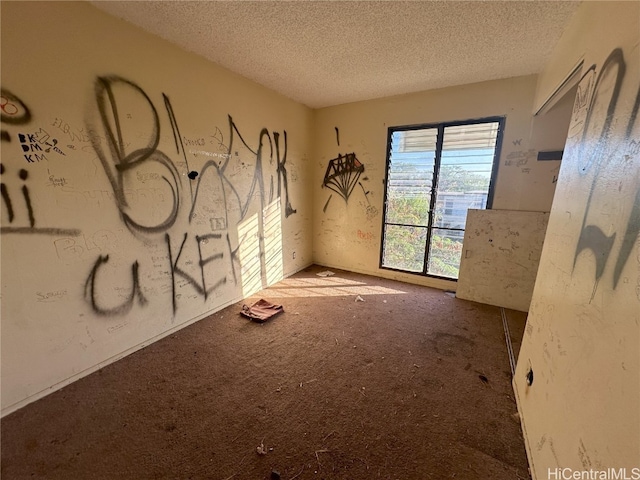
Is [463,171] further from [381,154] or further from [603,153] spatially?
[603,153]

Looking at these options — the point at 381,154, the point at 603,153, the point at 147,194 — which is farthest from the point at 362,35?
the point at 147,194

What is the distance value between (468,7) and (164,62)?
2.14m

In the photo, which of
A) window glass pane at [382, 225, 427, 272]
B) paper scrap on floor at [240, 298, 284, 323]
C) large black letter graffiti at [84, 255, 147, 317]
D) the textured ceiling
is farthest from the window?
large black letter graffiti at [84, 255, 147, 317]

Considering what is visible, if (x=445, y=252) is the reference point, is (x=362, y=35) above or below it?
above

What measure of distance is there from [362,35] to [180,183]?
71.8 inches

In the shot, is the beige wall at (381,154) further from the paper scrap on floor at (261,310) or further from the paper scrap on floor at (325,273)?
the paper scrap on floor at (261,310)

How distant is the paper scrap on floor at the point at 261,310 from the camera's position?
95.3 inches

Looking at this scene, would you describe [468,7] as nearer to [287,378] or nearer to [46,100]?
[46,100]

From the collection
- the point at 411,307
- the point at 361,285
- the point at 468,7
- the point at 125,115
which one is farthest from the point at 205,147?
the point at 411,307

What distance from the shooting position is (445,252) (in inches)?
124

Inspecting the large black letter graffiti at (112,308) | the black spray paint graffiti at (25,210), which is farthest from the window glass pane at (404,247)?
the black spray paint graffiti at (25,210)

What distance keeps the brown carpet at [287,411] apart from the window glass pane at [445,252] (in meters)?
0.92

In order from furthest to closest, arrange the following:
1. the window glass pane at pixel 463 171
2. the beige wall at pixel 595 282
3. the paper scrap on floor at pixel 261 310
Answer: the window glass pane at pixel 463 171 < the paper scrap on floor at pixel 261 310 < the beige wall at pixel 595 282

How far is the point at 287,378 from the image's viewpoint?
172 centimetres
